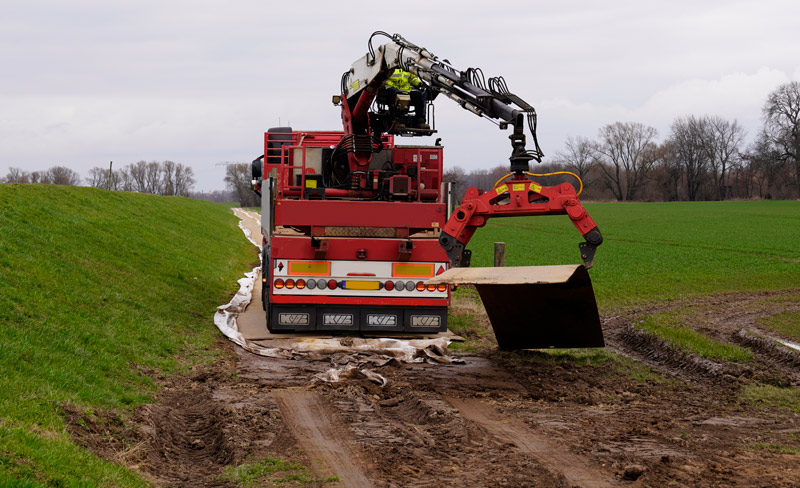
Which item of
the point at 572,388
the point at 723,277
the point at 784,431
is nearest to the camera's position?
the point at 784,431

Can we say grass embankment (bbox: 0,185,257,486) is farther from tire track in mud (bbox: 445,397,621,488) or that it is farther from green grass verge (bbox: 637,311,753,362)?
green grass verge (bbox: 637,311,753,362)

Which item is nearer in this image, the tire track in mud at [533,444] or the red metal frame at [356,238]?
the tire track in mud at [533,444]

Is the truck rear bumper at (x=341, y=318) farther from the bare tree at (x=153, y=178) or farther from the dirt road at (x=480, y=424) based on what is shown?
the bare tree at (x=153, y=178)

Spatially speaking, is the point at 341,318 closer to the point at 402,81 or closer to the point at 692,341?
the point at 402,81

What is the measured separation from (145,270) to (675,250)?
2434cm

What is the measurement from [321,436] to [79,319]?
4.60m

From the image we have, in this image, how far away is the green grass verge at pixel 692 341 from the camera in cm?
1041

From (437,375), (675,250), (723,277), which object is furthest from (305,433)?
(675,250)

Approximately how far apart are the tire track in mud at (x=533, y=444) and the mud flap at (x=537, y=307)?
1396 mm

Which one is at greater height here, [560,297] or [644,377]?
[560,297]

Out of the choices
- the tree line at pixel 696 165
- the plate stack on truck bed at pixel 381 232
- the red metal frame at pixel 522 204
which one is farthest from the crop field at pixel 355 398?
the tree line at pixel 696 165

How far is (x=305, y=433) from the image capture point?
6.77 meters

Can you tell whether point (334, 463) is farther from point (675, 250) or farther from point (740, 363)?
point (675, 250)

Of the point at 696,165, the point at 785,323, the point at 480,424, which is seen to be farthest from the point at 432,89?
the point at 696,165
